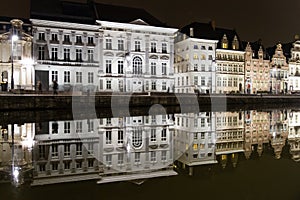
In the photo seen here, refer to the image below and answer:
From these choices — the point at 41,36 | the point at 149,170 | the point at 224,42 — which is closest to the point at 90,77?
the point at 41,36

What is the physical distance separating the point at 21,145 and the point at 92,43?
103 feet

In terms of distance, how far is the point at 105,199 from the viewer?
375 cm

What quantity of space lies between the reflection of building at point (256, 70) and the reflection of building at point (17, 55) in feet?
124

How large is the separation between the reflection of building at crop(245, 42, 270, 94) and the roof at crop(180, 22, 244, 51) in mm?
2738

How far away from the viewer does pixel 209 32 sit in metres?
52.1

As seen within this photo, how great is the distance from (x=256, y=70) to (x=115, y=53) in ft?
96.5

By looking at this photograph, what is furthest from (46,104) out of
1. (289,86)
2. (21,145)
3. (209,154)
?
(289,86)

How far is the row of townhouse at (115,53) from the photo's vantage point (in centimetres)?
3494

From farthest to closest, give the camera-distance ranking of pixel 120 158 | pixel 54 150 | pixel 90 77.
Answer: pixel 90 77, pixel 54 150, pixel 120 158

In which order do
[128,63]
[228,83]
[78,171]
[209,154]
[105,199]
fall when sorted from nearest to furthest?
[105,199]
[78,171]
[209,154]
[128,63]
[228,83]

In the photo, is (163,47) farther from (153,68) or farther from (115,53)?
(115,53)

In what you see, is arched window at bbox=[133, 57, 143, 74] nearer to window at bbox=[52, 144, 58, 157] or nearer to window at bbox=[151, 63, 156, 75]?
window at bbox=[151, 63, 156, 75]

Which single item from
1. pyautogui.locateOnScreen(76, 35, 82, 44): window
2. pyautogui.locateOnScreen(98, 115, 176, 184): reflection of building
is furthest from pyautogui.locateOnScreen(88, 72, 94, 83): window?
pyautogui.locateOnScreen(98, 115, 176, 184): reflection of building

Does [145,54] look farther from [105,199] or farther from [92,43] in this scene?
[105,199]
